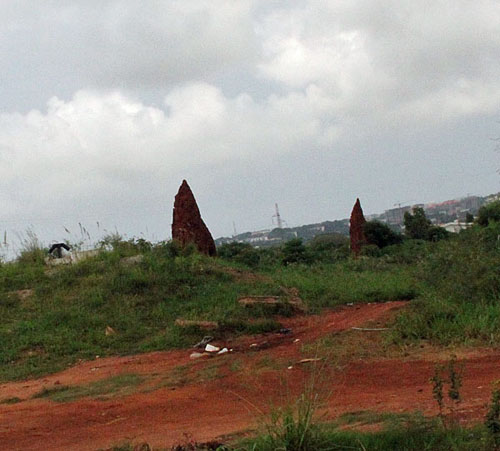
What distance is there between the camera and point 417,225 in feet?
87.9

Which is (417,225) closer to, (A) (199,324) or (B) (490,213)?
(B) (490,213)

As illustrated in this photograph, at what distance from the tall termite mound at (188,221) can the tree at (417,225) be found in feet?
43.0

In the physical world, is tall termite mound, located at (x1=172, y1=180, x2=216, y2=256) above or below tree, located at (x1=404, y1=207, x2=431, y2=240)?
above

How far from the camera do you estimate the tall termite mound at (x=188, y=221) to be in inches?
610

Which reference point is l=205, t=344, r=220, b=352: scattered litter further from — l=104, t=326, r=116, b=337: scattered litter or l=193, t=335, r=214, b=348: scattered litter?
l=104, t=326, r=116, b=337: scattered litter

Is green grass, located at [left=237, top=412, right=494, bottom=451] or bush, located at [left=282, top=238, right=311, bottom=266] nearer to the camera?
green grass, located at [left=237, top=412, right=494, bottom=451]

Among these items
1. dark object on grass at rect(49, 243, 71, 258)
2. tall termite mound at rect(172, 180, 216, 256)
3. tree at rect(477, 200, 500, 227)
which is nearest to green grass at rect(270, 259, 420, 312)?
tall termite mound at rect(172, 180, 216, 256)

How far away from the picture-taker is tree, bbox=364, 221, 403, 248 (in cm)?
2372

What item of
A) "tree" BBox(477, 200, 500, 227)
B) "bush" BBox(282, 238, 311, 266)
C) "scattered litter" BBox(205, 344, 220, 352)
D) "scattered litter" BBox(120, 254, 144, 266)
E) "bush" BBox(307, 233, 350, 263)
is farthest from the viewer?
"bush" BBox(307, 233, 350, 263)

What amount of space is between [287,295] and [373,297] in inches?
57.0

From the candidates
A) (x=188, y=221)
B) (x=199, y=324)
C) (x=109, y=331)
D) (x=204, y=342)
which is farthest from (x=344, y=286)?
(x=188, y=221)

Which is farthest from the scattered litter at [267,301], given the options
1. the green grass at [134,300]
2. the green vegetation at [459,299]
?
the green vegetation at [459,299]

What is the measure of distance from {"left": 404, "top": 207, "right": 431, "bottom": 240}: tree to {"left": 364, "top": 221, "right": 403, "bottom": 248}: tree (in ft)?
8.12

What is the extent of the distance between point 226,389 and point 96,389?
1.66 m
